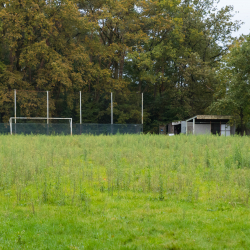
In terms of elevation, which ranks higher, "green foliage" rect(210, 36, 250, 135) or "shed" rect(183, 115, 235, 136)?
"green foliage" rect(210, 36, 250, 135)

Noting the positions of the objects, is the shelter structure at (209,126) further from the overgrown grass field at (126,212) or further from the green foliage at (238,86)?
the overgrown grass field at (126,212)

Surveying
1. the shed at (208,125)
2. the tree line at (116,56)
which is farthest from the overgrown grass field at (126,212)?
the shed at (208,125)

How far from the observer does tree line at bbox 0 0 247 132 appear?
95.0 ft

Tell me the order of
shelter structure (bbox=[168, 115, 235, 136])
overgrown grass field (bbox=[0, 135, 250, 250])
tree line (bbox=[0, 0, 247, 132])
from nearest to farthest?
1. overgrown grass field (bbox=[0, 135, 250, 250])
2. tree line (bbox=[0, 0, 247, 132])
3. shelter structure (bbox=[168, 115, 235, 136])

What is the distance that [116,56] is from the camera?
36.9 metres

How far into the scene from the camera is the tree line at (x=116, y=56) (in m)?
29.0

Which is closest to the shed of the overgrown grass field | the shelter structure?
the shelter structure

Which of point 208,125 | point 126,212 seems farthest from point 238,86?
point 126,212

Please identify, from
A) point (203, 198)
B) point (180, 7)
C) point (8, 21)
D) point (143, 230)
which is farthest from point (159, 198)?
point (180, 7)

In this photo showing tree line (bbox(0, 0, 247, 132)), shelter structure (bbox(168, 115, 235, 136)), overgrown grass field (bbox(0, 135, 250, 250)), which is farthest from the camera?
shelter structure (bbox(168, 115, 235, 136))

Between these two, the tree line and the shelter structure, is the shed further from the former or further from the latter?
the tree line

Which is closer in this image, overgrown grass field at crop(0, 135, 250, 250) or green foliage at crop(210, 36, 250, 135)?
overgrown grass field at crop(0, 135, 250, 250)

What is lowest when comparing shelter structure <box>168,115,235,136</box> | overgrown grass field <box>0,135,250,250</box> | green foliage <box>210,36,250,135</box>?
overgrown grass field <box>0,135,250,250</box>

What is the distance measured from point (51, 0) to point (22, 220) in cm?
3134
